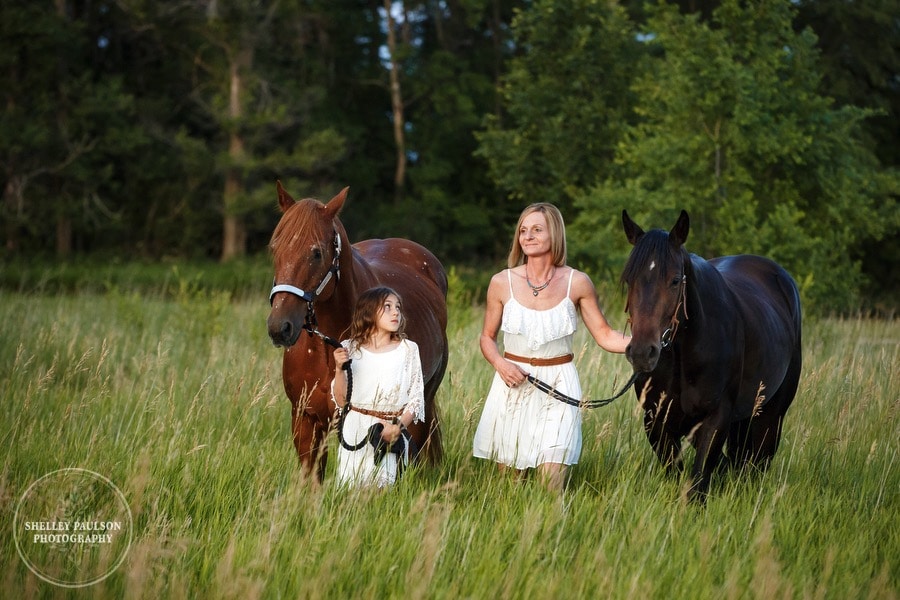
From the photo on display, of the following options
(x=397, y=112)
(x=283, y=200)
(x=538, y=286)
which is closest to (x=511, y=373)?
(x=538, y=286)

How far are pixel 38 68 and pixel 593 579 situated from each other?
971 inches

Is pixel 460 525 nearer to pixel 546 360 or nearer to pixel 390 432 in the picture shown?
pixel 390 432

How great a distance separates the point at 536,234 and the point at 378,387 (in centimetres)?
106

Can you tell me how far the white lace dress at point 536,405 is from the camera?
4297 mm

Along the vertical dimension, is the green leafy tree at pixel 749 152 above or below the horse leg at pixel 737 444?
above

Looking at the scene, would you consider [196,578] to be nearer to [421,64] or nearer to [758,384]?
[758,384]

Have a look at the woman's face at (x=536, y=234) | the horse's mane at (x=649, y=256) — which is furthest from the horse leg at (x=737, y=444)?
the woman's face at (x=536, y=234)

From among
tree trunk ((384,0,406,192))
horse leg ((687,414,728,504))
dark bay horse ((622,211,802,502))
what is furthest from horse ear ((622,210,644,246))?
tree trunk ((384,0,406,192))

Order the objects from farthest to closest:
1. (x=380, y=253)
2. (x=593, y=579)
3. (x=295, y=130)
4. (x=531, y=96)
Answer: (x=295, y=130), (x=531, y=96), (x=380, y=253), (x=593, y=579)

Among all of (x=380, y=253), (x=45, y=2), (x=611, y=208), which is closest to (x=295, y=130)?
(x=45, y=2)

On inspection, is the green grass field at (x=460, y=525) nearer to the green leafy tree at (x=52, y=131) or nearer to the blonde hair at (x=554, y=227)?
the blonde hair at (x=554, y=227)

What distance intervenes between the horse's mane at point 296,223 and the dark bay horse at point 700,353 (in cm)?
147

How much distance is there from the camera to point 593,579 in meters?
3.19

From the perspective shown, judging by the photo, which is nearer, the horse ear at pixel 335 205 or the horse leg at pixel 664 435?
the horse ear at pixel 335 205
